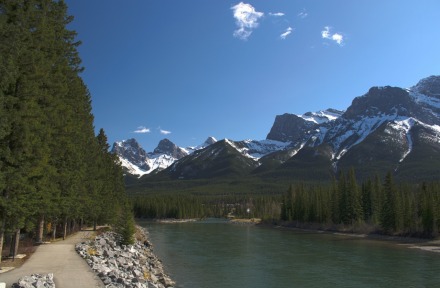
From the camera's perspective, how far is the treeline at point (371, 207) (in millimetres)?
89500

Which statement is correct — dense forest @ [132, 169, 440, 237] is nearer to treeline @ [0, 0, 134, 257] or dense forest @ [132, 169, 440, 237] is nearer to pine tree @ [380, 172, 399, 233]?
pine tree @ [380, 172, 399, 233]

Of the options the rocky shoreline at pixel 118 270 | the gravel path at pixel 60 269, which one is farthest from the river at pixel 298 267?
the gravel path at pixel 60 269

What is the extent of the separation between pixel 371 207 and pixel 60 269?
4133 inches

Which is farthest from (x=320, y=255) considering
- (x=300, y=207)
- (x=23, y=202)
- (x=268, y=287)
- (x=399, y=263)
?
(x=300, y=207)

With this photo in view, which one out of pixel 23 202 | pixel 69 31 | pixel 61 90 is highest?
pixel 69 31

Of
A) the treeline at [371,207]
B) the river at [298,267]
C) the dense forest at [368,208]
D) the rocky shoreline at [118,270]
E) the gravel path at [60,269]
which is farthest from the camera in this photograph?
the dense forest at [368,208]

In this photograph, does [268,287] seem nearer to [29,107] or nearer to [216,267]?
[216,267]

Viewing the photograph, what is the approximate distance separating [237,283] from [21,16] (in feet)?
87.5

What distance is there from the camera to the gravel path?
2011 cm

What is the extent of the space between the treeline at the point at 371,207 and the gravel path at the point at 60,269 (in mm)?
77807

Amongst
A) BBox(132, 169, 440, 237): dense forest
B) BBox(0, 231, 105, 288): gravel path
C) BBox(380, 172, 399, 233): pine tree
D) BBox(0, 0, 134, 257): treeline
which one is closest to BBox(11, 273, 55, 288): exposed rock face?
BBox(0, 231, 105, 288): gravel path

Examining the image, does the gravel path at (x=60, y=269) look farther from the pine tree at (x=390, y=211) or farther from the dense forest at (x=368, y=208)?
the pine tree at (x=390, y=211)

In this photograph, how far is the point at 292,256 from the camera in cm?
5769

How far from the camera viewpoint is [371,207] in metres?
115
